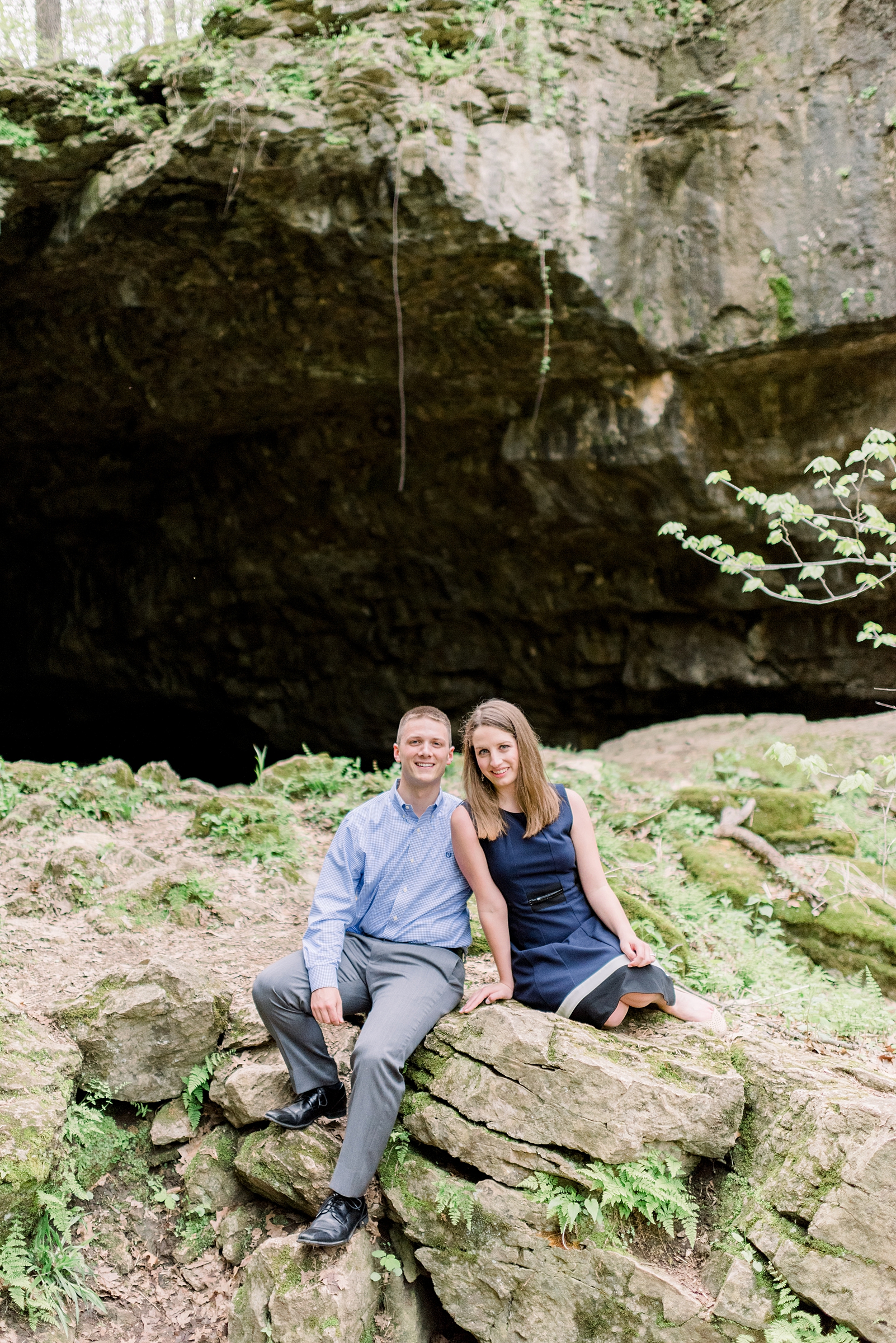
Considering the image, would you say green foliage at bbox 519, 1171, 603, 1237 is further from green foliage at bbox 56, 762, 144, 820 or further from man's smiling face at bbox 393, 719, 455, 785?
green foliage at bbox 56, 762, 144, 820

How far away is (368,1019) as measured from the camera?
3070 millimetres

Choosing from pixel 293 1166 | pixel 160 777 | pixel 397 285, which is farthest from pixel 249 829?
pixel 397 285

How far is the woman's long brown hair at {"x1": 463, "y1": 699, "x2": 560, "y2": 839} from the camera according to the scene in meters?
3.29

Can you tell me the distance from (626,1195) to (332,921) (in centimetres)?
132

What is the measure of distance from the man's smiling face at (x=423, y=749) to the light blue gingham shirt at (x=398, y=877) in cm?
16

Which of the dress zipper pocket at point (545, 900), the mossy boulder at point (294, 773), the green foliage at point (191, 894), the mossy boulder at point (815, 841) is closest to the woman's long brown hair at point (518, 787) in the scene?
the dress zipper pocket at point (545, 900)

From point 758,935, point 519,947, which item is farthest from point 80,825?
point 758,935

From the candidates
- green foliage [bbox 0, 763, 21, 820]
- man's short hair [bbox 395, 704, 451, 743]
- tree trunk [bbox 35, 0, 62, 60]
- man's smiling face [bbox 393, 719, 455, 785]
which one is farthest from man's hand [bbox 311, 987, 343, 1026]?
tree trunk [bbox 35, 0, 62, 60]

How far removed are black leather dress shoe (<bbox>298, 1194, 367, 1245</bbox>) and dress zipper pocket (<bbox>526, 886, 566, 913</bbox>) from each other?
1108mm

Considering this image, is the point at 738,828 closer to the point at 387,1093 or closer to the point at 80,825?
the point at 387,1093

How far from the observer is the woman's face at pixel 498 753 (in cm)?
326

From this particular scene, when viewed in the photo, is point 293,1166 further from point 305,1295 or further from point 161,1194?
point 161,1194

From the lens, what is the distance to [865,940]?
5.00 metres

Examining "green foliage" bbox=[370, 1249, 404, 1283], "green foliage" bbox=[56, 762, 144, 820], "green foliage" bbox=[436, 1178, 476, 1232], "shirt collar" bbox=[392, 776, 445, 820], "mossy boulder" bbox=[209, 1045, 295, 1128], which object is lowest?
"green foliage" bbox=[370, 1249, 404, 1283]
